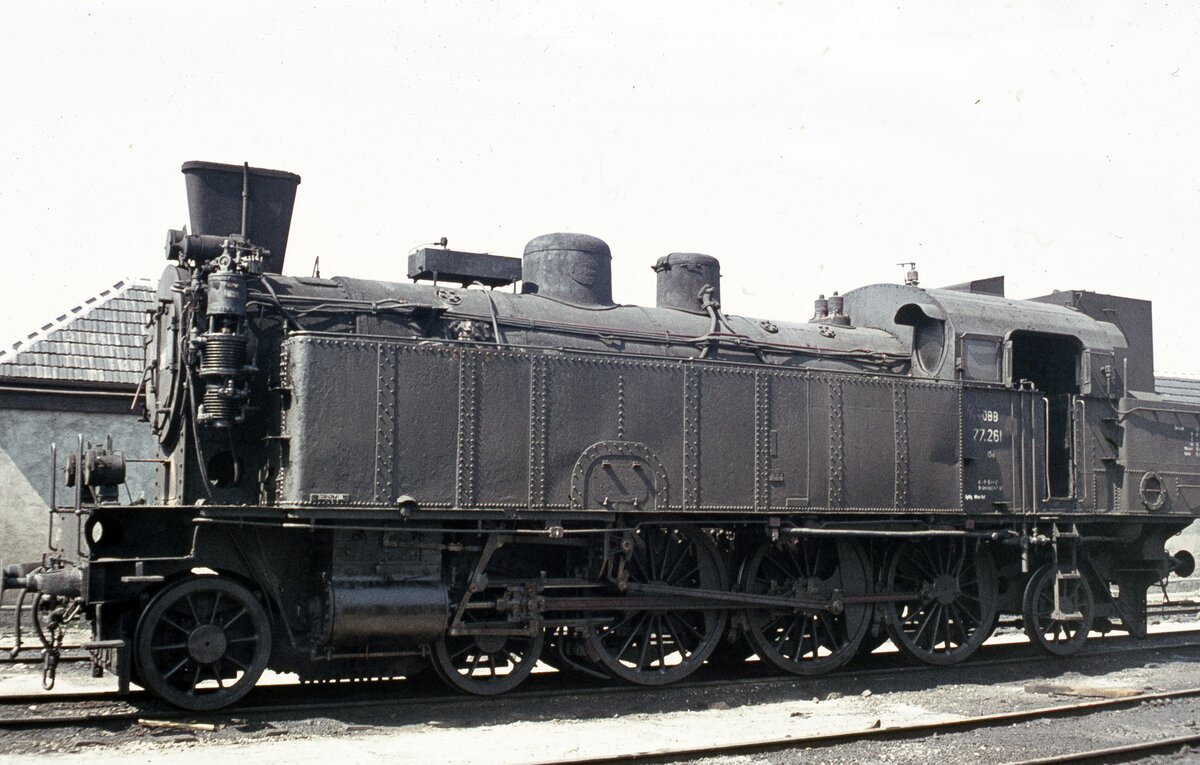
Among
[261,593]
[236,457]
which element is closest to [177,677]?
[261,593]

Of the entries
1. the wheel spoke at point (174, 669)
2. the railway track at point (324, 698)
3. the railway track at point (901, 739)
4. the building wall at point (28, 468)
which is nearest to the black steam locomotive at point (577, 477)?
the wheel spoke at point (174, 669)

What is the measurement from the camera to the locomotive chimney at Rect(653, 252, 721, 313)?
11922mm

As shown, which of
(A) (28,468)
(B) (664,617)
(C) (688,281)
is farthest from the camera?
(A) (28,468)

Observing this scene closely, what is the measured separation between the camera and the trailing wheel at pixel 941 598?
11.8 meters

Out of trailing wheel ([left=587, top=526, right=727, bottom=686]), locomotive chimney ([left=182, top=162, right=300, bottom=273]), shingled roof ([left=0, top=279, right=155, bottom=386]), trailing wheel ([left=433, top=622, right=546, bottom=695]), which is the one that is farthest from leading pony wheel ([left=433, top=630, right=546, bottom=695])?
shingled roof ([left=0, top=279, right=155, bottom=386])

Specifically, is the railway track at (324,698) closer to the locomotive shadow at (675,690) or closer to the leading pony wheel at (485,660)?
the locomotive shadow at (675,690)

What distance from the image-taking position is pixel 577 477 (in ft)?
32.7

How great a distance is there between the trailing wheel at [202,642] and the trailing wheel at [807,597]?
4406mm

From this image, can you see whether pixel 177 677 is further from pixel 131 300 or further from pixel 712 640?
pixel 131 300

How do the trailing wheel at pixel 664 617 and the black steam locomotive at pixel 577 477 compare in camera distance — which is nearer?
the black steam locomotive at pixel 577 477

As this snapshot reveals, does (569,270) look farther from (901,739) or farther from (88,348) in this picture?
(88,348)

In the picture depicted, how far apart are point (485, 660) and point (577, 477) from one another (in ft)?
5.66

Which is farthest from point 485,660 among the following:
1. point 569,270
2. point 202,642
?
point 569,270

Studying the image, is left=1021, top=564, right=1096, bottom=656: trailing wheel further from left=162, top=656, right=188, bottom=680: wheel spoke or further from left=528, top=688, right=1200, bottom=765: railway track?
left=162, top=656, right=188, bottom=680: wheel spoke
